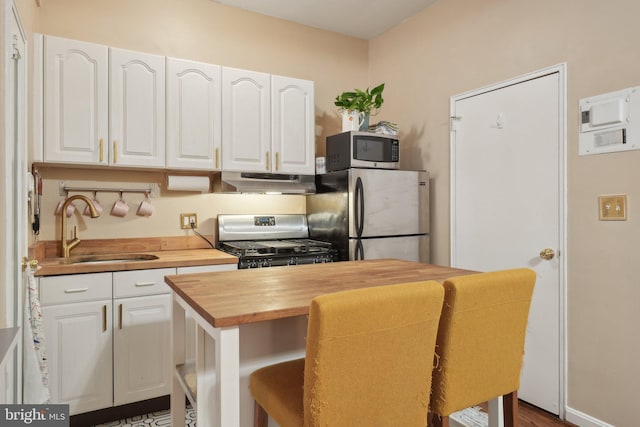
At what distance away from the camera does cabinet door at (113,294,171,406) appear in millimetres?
2352

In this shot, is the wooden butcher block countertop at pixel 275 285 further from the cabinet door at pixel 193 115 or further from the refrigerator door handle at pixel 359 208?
the cabinet door at pixel 193 115

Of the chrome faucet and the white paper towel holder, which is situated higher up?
the white paper towel holder

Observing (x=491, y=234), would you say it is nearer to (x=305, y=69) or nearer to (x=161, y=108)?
(x=305, y=69)

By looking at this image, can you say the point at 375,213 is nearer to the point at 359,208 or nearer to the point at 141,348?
the point at 359,208

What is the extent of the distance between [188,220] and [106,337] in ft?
3.54

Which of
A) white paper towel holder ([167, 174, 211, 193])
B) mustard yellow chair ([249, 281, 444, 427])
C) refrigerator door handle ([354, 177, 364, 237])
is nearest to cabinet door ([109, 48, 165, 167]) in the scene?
white paper towel holder ([167, 174, 211, 193])

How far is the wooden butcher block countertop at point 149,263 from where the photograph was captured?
7.27 feet

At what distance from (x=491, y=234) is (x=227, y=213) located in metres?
2.05

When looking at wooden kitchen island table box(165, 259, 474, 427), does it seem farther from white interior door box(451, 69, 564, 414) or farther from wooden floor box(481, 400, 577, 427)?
wooden floor box(481, 400, 577, 427)

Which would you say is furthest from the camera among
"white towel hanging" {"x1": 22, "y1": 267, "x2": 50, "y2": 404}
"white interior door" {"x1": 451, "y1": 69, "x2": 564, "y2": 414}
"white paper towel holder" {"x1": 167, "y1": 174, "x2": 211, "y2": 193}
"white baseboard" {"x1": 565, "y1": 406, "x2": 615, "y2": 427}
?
"white paper towel holder" {"x1": 167, "y1": 174, "x2": 211, "y2": 193}

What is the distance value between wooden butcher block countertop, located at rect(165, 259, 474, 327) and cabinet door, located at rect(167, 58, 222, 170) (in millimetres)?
1323

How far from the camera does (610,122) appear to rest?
83.3 inches

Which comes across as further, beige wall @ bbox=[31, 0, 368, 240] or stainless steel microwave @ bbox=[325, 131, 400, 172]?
stainless steel microwave @ bbox=[325, 131, 400, 172]

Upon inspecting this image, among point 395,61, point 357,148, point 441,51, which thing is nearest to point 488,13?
point 441,51
